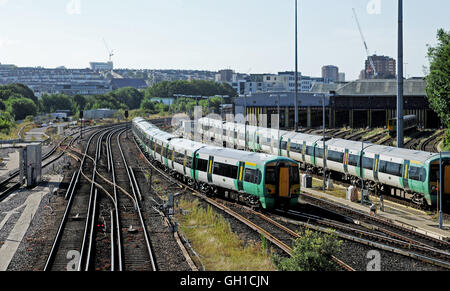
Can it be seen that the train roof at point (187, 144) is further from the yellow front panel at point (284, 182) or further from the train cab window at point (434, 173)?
the train cab window at point (434, 173)

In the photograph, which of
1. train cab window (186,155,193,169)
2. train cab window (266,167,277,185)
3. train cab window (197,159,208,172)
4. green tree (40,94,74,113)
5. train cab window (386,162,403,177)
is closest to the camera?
train cab window (266,167,277,185)

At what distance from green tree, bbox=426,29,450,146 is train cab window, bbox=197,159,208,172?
77.2ft

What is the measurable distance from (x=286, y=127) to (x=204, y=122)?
79.6ft

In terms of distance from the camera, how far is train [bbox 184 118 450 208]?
29.0m

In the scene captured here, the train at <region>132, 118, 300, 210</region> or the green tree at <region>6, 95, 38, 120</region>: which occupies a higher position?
the green tree at <region>6, 95, 38, 120</region>

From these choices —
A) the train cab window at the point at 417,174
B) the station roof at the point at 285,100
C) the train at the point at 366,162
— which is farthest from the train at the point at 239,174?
the station roof at the point at 285,100

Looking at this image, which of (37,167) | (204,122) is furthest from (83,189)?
(204,122)

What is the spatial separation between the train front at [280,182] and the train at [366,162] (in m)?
7.45

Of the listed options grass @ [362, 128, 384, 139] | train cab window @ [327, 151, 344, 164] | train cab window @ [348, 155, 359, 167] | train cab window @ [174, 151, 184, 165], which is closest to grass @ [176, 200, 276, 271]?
train cab window @ [174, 151, 184, 165]

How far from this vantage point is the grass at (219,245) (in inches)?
765

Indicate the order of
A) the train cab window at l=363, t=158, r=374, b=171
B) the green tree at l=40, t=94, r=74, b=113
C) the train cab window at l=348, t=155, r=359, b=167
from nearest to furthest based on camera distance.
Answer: the train cab window at l=363, t=158, r=374, b=171 → the train cab window at l=348, t=155, r=359, b=167 → the green tree at l=40, t=94, r=74, b=113

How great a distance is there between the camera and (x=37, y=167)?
127ft

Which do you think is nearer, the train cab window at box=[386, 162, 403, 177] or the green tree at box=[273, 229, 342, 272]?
the green tree at box=[273, 229, 342, 272]

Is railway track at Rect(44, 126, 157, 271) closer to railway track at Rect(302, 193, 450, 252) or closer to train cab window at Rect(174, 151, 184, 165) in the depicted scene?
train cab window at Rect(174, 151, 184, 165)
